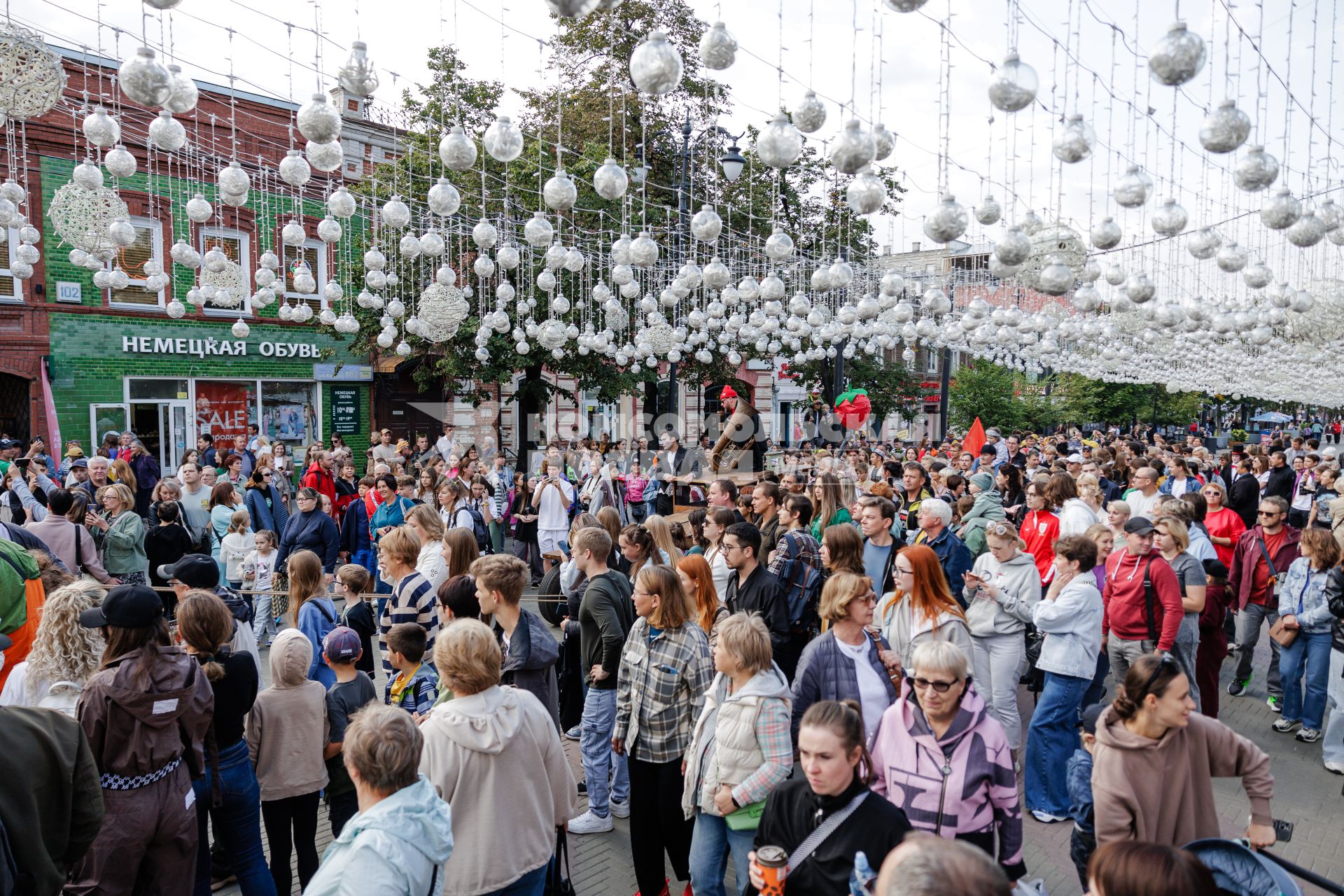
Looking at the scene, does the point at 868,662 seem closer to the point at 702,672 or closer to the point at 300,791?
the point at 702,672

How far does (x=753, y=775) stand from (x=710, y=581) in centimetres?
155

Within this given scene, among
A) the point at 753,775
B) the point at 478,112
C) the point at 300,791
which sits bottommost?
the point at 300,791

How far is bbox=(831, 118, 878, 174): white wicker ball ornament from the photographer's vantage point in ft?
13.3

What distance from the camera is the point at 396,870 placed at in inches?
94.2

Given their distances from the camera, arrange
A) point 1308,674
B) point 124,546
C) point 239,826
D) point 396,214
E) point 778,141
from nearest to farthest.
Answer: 1. point 239,826
2. point 778,141
3. point 1308,674
4. point 396,214
5. point 124,546

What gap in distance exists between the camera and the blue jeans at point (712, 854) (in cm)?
349

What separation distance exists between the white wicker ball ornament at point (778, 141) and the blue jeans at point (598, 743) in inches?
115

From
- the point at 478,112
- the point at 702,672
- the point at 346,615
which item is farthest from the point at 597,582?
the point at 478,112

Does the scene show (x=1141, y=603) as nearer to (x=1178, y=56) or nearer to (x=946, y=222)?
(x=946, y=222)

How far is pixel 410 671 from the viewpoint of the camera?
13.8 feet

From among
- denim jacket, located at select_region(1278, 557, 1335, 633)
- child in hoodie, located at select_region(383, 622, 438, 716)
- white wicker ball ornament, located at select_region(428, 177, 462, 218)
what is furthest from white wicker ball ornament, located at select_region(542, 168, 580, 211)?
denim jacket, located at select_region(1278, 557, 1335, 633)

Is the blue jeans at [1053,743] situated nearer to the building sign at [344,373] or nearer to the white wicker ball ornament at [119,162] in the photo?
the white wicker ball ornament at [119,162]

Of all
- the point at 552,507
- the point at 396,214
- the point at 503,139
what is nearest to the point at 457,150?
the point at 503,139

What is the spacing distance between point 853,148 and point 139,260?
1860 cm
